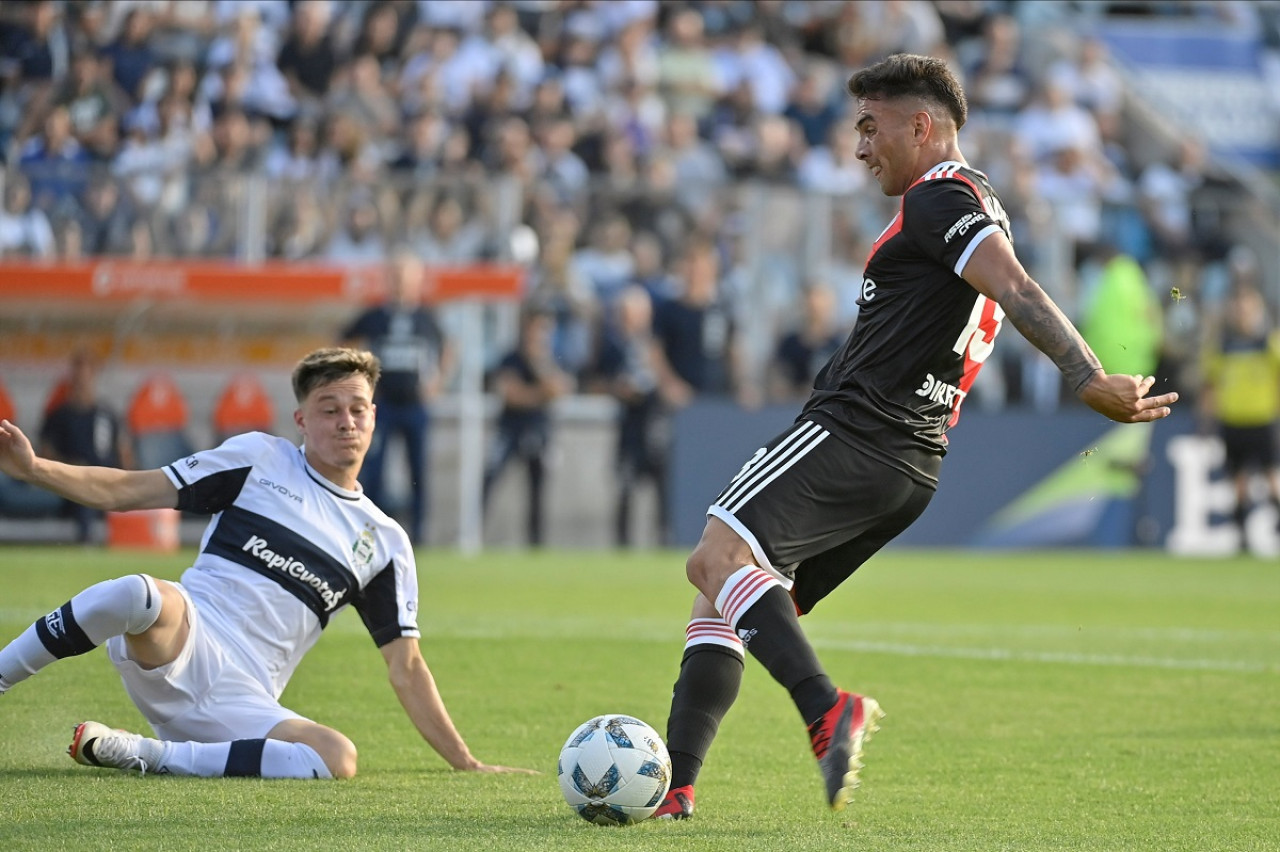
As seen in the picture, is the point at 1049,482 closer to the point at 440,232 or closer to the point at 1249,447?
the point at 1249,447

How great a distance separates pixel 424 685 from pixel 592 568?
343 inches

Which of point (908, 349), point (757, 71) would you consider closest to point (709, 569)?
point (908, 349)

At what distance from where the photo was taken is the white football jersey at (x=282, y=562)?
18.5 feet

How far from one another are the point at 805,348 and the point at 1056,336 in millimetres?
12456

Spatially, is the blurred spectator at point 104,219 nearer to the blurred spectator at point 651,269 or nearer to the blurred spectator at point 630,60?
the blurred spectator at point 651,269

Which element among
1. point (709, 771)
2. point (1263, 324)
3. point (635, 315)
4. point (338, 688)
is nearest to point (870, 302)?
point (709, 771)

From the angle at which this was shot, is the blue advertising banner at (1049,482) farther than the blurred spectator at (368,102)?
No

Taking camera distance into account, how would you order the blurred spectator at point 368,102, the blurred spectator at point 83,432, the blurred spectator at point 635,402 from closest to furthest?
the blurred spectator at point 83,432 → the blurred spectator at point 635,402 → the blurred spectator at point 368,102

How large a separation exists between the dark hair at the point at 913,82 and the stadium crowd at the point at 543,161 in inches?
450

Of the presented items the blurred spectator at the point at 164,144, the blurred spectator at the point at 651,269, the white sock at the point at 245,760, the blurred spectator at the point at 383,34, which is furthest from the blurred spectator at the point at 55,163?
the white sock at the point at 245,760

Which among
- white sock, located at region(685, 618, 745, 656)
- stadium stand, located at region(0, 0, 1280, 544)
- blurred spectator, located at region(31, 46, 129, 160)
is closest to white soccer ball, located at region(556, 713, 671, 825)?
white sock, located at region(685, 618, 745, 656)

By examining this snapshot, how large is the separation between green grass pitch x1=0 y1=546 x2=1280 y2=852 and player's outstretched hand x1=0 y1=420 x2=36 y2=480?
90 cm

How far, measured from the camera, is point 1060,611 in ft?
38.3

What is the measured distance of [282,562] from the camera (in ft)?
18.5
